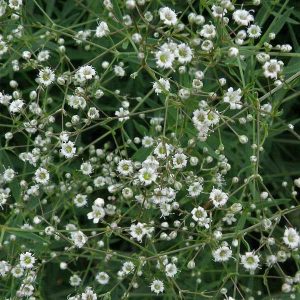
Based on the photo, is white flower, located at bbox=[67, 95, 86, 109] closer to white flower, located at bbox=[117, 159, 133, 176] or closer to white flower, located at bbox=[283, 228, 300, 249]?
white flower, located at bbox=[117, 159, 133, 176]

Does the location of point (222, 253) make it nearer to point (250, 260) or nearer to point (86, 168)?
point (250, 260)

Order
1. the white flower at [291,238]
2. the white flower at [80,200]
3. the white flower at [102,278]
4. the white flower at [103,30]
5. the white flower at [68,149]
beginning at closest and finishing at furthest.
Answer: the white flower at [291,238] < the white flower at [103,30] < the white flower at [68,149] < the white flower at [102,278] < the white flower at [80,200]

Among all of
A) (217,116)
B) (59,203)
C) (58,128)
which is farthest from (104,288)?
(217,116)

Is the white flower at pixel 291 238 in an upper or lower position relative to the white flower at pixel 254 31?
lower

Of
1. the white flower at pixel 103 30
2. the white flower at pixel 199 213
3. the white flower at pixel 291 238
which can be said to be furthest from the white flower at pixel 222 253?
the white flower at pixel 103 30

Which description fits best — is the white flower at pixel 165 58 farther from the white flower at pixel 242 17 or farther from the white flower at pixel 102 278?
the white flower at pixel 102 278

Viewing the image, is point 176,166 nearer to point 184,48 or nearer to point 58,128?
point 184,48

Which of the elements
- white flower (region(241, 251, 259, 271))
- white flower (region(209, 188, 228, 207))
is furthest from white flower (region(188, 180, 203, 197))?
white flower (region(241, 251, 259, 271))
